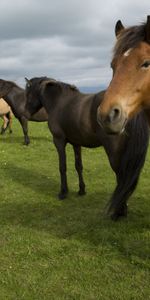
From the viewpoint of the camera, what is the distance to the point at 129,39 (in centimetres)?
305

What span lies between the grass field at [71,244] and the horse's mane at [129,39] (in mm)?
2374

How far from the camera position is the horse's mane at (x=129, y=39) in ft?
9.89

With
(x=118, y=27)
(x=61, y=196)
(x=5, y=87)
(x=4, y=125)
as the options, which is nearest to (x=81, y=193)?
(x=61, y=196)

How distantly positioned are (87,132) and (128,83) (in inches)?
126

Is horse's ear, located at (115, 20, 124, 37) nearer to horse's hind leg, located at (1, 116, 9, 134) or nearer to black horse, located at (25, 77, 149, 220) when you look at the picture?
black horse, located at (25, 77, 149, 220)

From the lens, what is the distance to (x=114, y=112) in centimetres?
281

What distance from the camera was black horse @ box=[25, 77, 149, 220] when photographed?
4.79 meters

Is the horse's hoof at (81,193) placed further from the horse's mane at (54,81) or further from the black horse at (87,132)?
the horse's mane at (54,81)

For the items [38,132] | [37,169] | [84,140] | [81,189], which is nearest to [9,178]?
[37,169]

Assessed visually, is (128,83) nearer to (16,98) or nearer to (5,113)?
(16,98)

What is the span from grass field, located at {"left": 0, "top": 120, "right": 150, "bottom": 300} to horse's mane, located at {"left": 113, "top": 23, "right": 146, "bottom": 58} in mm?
2374

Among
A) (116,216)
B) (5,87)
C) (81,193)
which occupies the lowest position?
(81,193)

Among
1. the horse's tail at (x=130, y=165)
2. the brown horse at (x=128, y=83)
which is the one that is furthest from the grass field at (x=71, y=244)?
the brown horse at (x=128, y=83)

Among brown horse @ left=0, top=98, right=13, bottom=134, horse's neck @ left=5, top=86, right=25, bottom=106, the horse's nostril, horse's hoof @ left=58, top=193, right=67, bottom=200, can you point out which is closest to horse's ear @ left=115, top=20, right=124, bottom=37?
the horse's nostril
